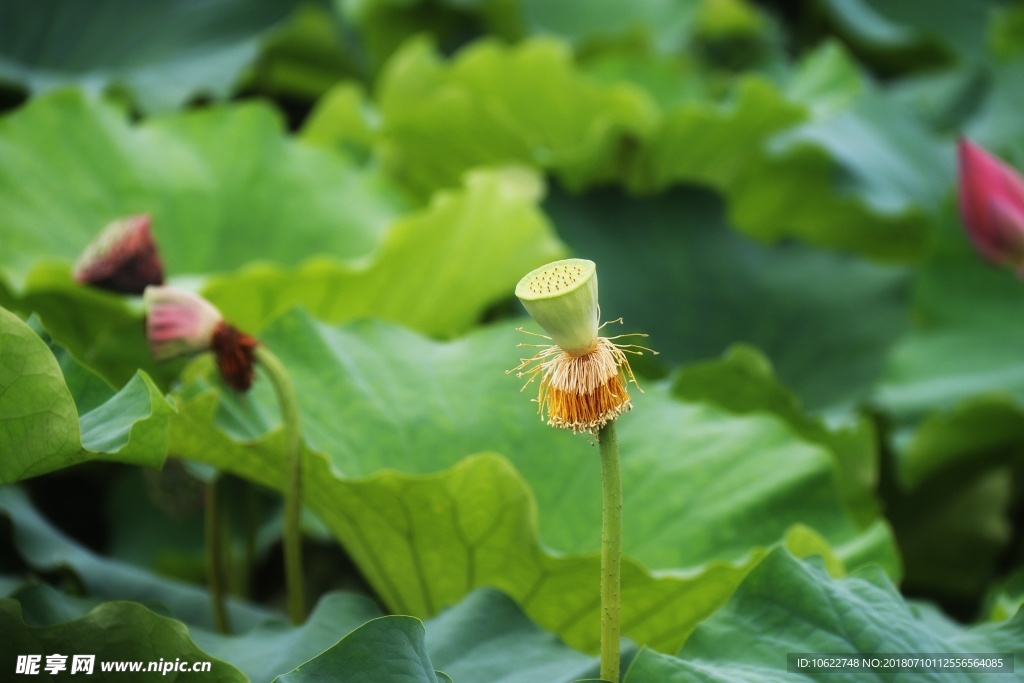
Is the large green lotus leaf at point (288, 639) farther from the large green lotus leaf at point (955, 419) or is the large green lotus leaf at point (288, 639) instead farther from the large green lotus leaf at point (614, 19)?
the large green lotus leaf at point (614, 19)

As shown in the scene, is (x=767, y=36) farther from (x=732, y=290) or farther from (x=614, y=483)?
(x=614, y=483)

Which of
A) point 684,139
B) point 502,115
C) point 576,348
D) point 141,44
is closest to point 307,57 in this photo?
point 141,44

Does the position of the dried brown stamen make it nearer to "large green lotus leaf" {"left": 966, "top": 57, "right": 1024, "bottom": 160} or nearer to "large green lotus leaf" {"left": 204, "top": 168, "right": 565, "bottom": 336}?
"large green lotus leaf" {"left": 204, "top": 168, "right": 565, "bottom": 336}

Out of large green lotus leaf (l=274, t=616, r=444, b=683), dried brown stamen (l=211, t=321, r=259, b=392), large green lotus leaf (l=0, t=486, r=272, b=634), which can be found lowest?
large green lotus leaf (l=0, t=486, r=272, b=634)

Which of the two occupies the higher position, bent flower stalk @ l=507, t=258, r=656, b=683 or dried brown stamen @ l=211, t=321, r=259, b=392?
bent flower stalk @ l=507, t=258, r=656, b=683

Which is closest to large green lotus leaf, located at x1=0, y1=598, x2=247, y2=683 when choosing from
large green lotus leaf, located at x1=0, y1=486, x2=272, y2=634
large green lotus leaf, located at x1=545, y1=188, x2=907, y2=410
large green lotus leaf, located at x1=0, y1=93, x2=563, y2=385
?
large green lotus leaf, located at x1=0, y1=486, x2=272, y2=634
